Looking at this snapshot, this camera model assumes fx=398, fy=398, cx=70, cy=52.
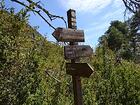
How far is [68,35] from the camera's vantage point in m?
8.16

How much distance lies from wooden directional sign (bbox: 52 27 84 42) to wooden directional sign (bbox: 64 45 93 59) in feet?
0.54

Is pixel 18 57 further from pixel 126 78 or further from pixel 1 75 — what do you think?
pixel 126 78

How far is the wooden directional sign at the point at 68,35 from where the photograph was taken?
8016 mm

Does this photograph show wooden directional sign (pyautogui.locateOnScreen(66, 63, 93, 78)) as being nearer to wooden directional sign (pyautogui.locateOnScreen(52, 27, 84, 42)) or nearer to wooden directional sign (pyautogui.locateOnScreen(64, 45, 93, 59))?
wooden directional sign (pyautogui.locateOnScreen(64, 45, 93, 59))

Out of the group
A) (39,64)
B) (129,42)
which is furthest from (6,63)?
(129,42)

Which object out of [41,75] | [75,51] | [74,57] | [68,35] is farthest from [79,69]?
[41,75]

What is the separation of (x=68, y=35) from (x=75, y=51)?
14.2 inches

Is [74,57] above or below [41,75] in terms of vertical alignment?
above

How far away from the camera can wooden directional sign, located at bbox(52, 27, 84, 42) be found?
8.02 metres

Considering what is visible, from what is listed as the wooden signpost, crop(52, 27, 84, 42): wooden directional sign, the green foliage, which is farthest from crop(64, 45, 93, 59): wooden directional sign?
the green foliage

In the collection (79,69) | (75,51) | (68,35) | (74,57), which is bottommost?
(79,69)

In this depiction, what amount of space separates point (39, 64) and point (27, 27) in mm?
1042

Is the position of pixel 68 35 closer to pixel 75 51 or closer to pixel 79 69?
pixel 75 51

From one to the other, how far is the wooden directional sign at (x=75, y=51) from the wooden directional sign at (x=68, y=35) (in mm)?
163
